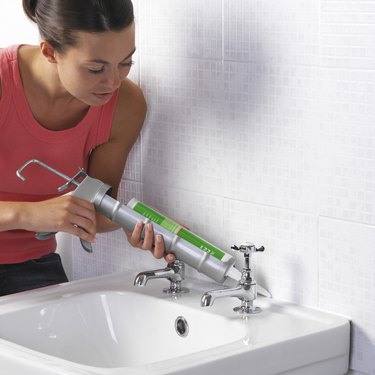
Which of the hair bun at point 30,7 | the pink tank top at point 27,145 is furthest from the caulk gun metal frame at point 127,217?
the hair bun at point 30,7

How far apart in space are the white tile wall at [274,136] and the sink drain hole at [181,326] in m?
0.13

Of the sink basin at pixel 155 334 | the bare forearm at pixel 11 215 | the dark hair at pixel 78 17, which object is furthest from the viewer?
the bare forearm at pixel 11 215

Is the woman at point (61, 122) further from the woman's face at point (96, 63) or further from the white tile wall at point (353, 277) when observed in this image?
the white tile wall at point (353, 277)

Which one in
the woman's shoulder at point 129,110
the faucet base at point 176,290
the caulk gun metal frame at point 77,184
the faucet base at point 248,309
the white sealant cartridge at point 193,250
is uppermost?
the woman's shoulder at point 129,110

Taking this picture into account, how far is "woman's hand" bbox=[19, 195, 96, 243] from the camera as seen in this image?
4.61 ft

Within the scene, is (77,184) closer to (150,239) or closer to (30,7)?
(150,239)

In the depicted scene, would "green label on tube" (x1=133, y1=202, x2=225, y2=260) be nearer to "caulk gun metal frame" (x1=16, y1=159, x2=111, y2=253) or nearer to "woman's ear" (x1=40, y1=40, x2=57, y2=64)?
"caulk gun metal frame" (x1=16, y1=159, x2=111, y2=253)

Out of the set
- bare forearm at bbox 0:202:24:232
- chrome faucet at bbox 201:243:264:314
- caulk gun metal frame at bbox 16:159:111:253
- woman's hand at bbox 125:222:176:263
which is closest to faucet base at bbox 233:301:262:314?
chrome faucet at bbox 201:243:264:314

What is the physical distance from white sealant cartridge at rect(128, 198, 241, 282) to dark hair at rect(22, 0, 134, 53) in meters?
0.26

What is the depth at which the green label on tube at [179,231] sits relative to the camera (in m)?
1.40

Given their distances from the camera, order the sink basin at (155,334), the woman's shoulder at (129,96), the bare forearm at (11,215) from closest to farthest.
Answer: the sink basin at (155,334) < the bare forearm at (11,215) < the woman's shoulder at (129,96)

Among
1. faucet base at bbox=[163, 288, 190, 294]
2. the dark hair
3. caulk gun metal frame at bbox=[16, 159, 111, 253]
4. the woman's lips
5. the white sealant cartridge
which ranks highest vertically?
the dark hair

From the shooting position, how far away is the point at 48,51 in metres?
1.41

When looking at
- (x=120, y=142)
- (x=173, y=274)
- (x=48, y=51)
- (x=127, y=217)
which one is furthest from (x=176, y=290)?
(x=48, y=51)
